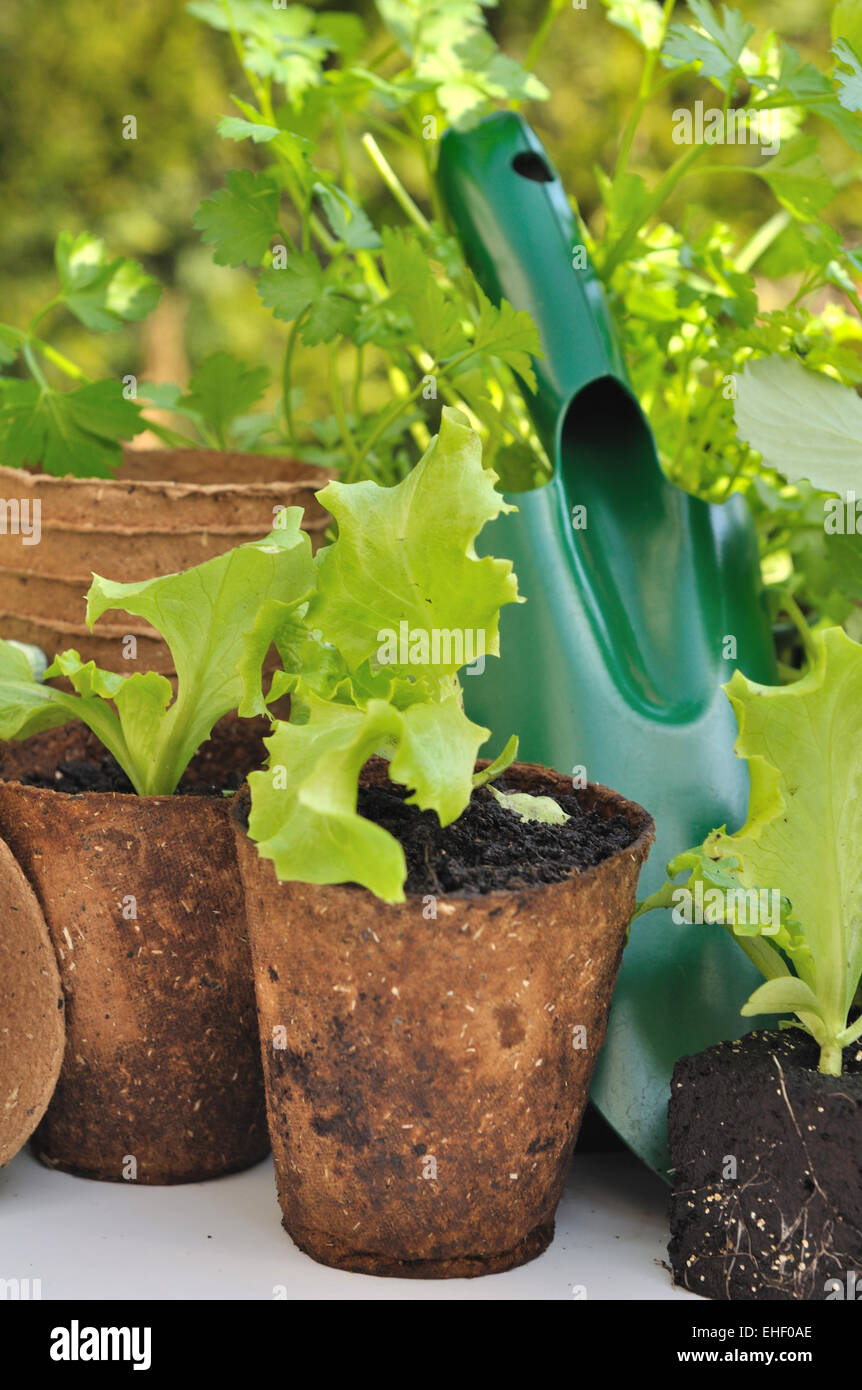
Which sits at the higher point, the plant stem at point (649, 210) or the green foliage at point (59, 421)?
the plant stem at point (649, 210)

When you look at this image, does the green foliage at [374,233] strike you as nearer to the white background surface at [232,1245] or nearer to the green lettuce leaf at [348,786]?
the green lettuce leaf at [348,786]

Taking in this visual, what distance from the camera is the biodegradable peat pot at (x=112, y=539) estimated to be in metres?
0.75

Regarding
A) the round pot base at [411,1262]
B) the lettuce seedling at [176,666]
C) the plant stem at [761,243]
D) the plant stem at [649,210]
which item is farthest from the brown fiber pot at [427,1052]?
the plant stem at [761,243]

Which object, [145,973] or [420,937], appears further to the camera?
[145,973]

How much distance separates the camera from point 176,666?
2.09 feet

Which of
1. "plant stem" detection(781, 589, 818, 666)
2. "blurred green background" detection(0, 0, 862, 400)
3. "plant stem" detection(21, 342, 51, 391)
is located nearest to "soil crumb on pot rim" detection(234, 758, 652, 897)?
"plant stem" detection(781, 589, 818, 666)

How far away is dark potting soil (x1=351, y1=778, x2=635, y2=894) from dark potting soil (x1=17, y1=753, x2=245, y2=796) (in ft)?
0.48

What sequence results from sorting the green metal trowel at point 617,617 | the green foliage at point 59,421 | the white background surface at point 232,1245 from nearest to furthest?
1. the white background surface at point 232,1245
2. the green metal trowel at point 617,617
3. the green foliage at point 59,421

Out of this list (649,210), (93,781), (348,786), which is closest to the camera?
(348,786)

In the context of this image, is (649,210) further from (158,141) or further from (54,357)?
(158,141)

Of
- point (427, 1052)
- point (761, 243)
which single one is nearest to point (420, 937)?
point (427, 1052)

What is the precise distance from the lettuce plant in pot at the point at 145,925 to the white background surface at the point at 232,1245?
1.1 inches

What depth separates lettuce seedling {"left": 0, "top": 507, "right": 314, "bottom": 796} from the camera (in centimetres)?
59

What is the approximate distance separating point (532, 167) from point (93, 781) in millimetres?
480
